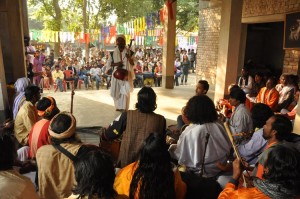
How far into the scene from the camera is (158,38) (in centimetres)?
1733

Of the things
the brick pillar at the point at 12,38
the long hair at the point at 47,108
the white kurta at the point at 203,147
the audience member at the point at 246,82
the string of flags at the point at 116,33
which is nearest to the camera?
the white kurta at the point at 203,147

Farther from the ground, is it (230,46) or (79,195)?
(230,46)

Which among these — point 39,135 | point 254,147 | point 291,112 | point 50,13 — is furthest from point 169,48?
point 50,13

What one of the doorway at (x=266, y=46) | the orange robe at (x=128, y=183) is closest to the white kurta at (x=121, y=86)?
the orange robe at (x=128, y=183)

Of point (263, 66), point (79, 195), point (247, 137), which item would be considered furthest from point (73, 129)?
point (263, 66)

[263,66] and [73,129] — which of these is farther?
[263,66]

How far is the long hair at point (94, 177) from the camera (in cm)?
147

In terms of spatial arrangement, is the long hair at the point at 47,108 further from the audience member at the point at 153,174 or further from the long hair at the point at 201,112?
the audience member at the point at 153,174

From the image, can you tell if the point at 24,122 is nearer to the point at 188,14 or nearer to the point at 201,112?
the point at 201,112

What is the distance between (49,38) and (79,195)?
15.5m

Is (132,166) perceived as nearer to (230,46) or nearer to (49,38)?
(230,46)

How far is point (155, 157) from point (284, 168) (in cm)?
74

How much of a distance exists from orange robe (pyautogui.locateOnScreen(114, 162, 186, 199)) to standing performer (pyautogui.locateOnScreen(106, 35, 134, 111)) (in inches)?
161

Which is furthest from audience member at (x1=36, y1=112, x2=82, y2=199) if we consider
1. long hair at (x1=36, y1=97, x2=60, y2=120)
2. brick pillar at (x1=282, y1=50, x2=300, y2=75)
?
brick pillar at (x1=282, y1=50, x2=300, y2=75)
